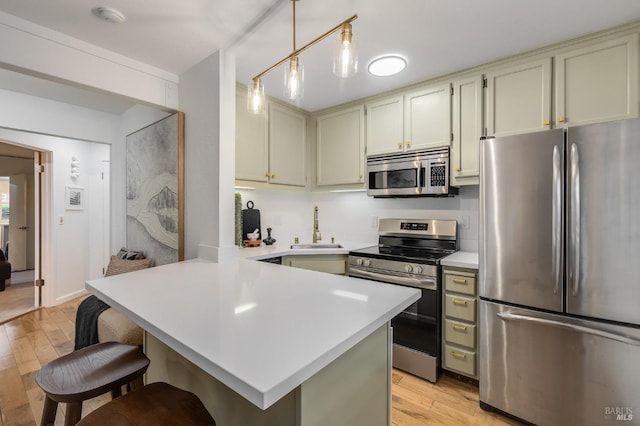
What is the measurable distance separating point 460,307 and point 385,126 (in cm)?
166

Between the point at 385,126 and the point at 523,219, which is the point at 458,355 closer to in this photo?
the point at 523,219

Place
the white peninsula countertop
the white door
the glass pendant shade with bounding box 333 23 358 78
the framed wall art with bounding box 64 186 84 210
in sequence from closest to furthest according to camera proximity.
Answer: the white peninsula countertop < the glass pendant shade with bounding box 333 23 358 78 < the framed wall art with bounding box 64 186 84 210 < the white door

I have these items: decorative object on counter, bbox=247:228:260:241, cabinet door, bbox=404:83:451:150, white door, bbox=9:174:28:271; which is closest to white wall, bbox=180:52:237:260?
decorative object on counter, bbox=247:228:260:241

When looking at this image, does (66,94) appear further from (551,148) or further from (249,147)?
(551,148)

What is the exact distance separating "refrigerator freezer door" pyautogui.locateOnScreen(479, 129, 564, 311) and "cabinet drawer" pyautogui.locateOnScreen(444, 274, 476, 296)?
0.57ft

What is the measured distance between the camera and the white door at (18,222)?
18.8 feet

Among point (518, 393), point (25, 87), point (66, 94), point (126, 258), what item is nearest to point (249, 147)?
point (126, 258)

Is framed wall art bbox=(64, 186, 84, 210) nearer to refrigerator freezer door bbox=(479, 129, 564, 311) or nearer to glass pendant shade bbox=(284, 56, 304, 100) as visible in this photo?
glass pendant shade bbox=(284, 56, 304, 100)

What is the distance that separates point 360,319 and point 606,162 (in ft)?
4.93

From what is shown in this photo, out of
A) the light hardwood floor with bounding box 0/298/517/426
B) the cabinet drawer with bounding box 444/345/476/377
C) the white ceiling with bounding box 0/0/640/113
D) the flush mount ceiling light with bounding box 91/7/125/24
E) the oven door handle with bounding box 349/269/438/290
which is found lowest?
the light hardwood floor with bounding box 0/298/517/426

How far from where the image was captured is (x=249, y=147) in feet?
8.46

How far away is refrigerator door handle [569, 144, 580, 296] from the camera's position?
4.83 ft

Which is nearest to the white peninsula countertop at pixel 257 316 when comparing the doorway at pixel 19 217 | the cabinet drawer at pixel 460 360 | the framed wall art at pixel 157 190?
the framed wall art at pixel 157 190

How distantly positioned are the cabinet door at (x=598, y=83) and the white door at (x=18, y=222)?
8.59m
